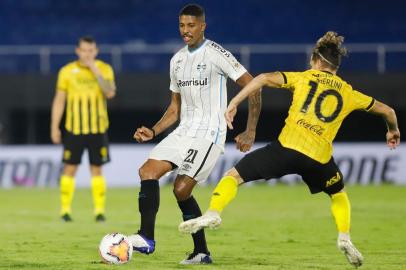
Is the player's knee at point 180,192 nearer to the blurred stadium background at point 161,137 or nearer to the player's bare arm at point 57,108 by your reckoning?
the blurred stadium background at point 161,137

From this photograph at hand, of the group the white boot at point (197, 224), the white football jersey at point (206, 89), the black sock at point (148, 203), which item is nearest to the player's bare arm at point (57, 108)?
the white football jersey at point (206, 89)

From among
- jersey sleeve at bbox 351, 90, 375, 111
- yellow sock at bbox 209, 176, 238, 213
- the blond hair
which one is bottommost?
yellow sock at bbox 209, 176, 238, 213

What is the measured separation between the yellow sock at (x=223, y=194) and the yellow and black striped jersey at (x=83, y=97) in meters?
5.65

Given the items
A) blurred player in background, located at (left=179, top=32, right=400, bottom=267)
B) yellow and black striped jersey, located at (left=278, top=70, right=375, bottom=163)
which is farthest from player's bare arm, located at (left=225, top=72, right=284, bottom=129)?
yellow and black striped jersey, located at (left=278, top=70, right=375, bottom=163)

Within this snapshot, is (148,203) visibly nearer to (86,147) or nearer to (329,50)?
(329,50)

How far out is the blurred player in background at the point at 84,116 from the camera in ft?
40.8

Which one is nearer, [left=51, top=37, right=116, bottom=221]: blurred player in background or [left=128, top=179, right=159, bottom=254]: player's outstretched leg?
[left=128, top=179, right=159, bottom=254]: player's outstretched leg

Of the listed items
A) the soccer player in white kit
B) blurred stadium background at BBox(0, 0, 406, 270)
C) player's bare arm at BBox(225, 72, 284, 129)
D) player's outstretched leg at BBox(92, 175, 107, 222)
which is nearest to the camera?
player's bare arm at BBox(225, 72, 284, 129)

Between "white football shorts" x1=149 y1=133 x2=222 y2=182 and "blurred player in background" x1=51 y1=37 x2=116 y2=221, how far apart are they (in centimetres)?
496

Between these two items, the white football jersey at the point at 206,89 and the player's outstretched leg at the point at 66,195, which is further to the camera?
the player's outstretched leg at the point at 66,195

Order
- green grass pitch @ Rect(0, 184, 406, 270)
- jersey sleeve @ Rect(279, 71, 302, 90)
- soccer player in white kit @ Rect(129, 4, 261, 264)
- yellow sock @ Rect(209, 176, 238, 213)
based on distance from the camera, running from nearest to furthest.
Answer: yellow sock @ Rect(209, 176, 238, 213) → jersey sleeve @ Rect(279, 71, 302, 90) → soccer player in white kit @ Rect(129, 4, 261, 264) → green grass pitch @ Rect(0, 184, 406, 270)

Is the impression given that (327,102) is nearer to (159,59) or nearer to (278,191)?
(278,191)

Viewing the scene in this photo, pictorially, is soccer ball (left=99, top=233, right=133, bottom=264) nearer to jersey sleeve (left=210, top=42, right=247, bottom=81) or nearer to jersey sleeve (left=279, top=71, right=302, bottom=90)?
jersey sleeve (left=210, top=42, right=247, bottom=81)

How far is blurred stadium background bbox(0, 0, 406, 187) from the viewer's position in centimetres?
2011
